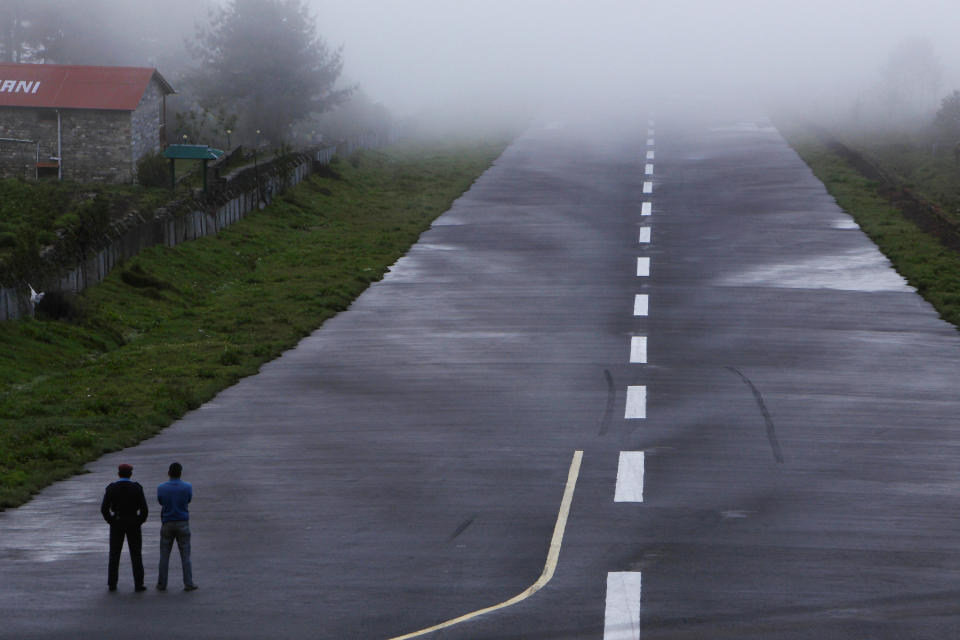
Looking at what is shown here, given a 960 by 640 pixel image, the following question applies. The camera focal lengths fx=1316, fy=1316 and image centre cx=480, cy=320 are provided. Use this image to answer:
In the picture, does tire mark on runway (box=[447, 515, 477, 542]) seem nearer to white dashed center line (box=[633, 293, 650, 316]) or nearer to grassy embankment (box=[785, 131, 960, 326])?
white dashed center line (box=[633, 293, 650, 316])

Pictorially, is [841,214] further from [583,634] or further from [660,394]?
[583,634]

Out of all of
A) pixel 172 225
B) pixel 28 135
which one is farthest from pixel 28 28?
pixel 172 225

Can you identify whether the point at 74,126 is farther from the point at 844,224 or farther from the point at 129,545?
the point at 129,545

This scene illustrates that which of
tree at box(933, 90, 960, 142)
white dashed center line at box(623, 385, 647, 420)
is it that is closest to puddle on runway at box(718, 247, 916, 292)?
white dashed center line at box(623, 385, 647, 420)

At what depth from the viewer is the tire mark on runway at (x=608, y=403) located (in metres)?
21.7

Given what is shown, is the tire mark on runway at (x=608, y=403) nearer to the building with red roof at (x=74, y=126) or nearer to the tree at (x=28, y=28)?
the building with red roof at (x=74, y=126)

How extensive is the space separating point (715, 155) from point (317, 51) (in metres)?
22.6

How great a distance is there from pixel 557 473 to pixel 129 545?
692 centimetres

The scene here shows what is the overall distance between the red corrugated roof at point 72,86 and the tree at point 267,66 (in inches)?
380

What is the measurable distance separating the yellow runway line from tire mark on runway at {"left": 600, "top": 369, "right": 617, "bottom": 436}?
2192 millimetres

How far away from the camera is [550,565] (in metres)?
15.0

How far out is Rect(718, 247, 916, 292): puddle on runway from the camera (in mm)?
35719

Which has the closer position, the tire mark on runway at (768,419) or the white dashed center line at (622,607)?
the white dashed center line at (622,607)

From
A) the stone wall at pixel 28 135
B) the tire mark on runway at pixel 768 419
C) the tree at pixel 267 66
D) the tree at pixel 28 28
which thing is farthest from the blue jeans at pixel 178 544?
the tree at pixel 28 28
